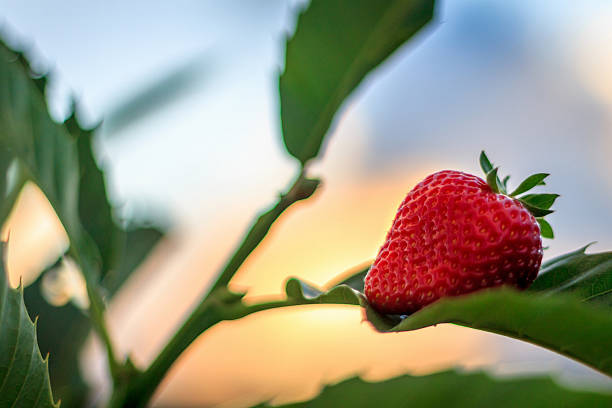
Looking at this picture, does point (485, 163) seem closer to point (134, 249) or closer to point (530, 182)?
point (530, 182)

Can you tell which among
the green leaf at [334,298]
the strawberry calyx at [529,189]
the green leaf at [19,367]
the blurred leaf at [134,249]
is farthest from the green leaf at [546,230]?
the blurred leaf at [134,249]

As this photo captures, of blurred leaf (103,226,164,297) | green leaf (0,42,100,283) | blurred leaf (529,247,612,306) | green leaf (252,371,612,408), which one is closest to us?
green leaf (252,371,612,408)

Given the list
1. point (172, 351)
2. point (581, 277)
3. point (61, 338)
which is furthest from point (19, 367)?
point (61, 338)

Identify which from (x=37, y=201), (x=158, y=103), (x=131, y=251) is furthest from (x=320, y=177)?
(x=158, y=103)

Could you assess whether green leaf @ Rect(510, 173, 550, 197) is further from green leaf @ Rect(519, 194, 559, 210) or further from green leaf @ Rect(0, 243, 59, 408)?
green leaf @ Rect(0, 243, 59, 408)

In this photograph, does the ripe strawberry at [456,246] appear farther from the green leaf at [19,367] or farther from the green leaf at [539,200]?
the green leaf at [19,367]

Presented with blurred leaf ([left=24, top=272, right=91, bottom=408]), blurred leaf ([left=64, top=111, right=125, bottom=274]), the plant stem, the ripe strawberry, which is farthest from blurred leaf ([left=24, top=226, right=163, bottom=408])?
the ripe strawberry

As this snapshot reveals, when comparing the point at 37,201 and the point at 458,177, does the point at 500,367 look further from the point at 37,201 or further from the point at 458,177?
the point at 37,201
